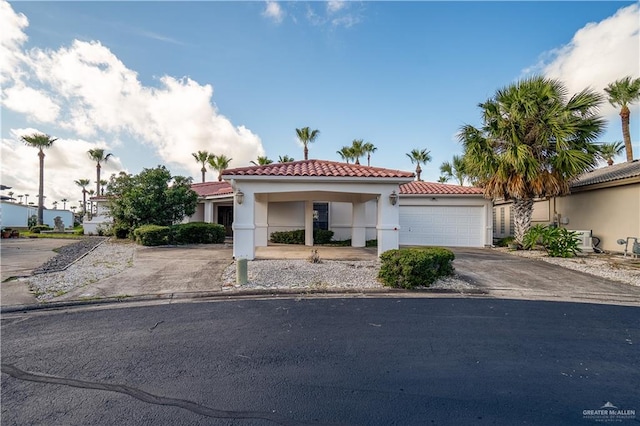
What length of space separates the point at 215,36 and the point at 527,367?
47.0 feet

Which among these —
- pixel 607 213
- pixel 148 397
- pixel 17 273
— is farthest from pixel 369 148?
pixel 148 397

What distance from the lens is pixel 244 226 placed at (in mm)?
10586

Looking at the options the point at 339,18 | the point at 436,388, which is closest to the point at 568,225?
the point at 339,18

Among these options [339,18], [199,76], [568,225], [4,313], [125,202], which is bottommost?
[4,313]

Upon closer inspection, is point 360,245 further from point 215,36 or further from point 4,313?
point 4,313

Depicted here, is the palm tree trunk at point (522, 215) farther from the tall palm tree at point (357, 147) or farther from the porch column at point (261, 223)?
the tall palm tree at point (357, 147)

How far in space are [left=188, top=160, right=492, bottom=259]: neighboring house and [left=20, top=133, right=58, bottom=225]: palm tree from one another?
78.3 feet

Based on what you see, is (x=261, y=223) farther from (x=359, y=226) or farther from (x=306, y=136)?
(x=306, y=136)

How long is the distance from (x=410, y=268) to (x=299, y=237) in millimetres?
10729

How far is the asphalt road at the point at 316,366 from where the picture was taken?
2812 millimetres

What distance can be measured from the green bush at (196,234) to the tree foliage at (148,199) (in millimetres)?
1348

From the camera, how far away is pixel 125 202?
16672 millimetres

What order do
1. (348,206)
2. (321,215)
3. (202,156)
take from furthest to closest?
(202,156)
(321,215)
(348,206)

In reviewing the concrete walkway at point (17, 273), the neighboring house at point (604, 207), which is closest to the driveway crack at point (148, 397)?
the concrete walkway at point (17, 273)
